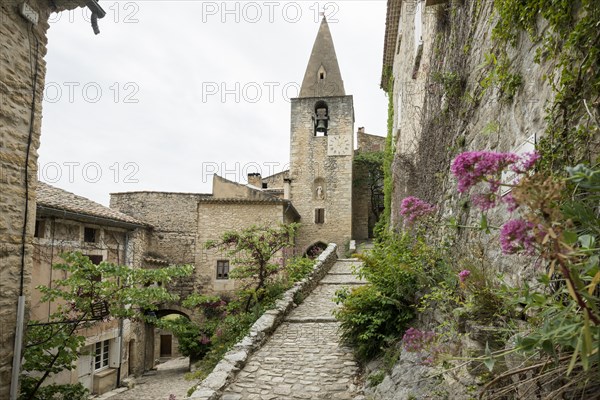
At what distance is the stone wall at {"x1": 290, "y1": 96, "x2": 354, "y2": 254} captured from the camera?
23.0 meters

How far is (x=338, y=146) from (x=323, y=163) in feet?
4.61

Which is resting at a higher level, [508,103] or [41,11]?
[41,11]

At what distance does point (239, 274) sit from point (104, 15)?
6.63 metres

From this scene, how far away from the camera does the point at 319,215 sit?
23281 mm

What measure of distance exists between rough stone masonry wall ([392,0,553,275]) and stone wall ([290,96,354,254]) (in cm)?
1525

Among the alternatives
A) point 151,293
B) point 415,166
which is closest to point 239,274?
point 151,293

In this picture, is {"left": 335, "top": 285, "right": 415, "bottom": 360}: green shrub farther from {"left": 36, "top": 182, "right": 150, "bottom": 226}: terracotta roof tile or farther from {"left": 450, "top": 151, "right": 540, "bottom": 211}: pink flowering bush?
{"left": 36, "top": 182, "right": 150, "bottom": 226}: terracotta roof tile

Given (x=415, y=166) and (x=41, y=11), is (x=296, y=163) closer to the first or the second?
(x=415, y=166)

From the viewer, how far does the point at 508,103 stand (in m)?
3.09

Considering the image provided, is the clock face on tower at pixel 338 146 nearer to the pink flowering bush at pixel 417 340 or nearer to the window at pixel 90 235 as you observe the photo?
the window at pixel 90 235

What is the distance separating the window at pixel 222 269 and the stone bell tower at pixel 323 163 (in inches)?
237

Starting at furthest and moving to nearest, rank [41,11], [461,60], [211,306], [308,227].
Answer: [308,227]
[211,306]
[41,11]
[461,60]

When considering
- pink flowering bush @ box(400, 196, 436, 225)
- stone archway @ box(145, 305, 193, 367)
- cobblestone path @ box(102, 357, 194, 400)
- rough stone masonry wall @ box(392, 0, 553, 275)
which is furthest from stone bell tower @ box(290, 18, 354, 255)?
pink flowering bush @ box(400, 196, 436, 225)

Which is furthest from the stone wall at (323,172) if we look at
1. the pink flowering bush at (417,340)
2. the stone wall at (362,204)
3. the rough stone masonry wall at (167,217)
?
the pink flowering bush at (417,340)
